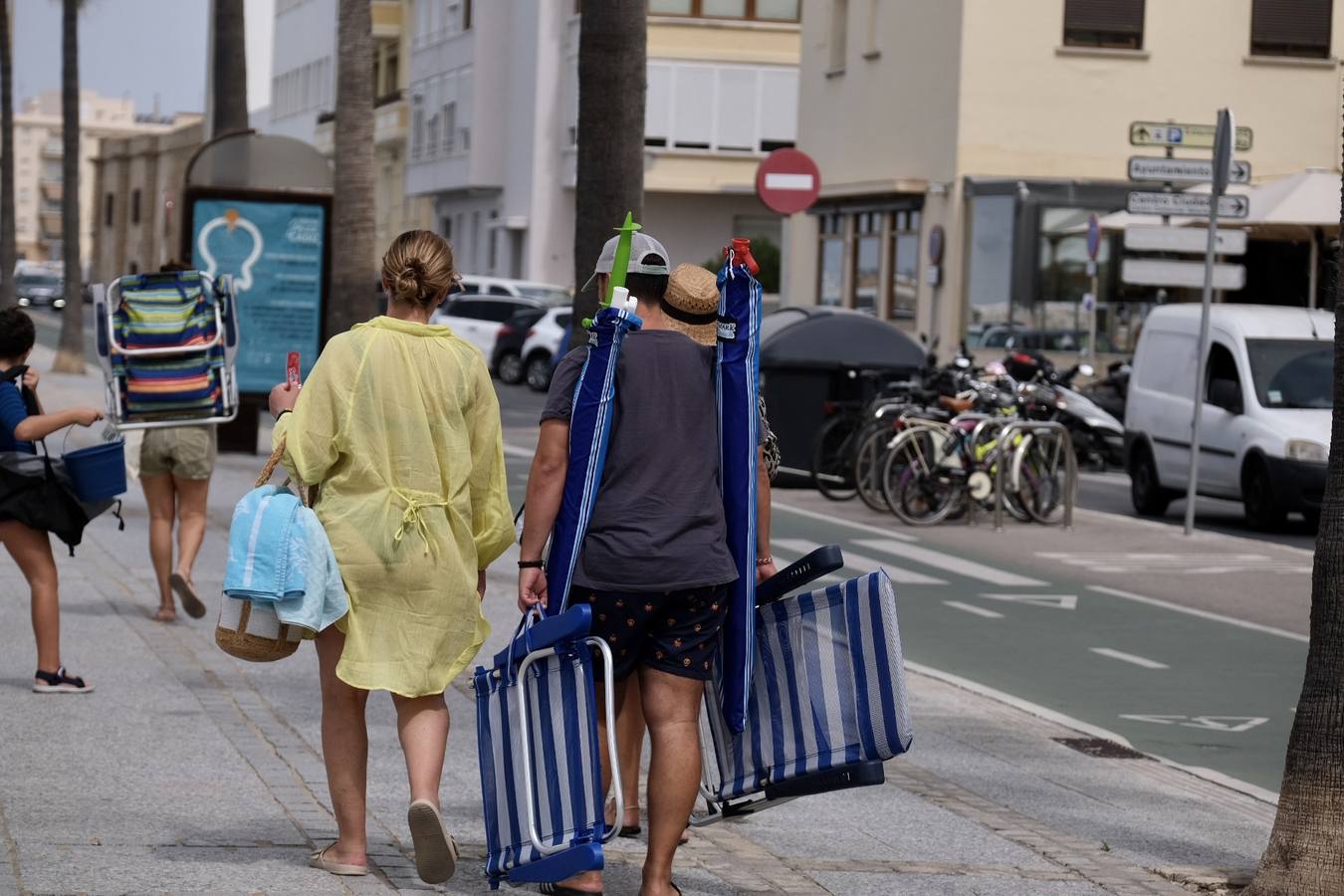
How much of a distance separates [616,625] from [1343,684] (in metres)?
2.07

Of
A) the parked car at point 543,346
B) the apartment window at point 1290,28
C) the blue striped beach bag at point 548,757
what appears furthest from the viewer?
the parked car at point 543,346

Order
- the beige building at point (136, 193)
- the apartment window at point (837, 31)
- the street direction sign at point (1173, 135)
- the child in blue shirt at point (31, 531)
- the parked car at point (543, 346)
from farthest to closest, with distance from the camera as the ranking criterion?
the beige building at point (136, 193)
the apartment window at point (837, 31)
the parked car at point (543, 346)
the street direction sign at point (1173, 135)
the child in blue shirt at point (31, 531)

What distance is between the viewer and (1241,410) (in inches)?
774

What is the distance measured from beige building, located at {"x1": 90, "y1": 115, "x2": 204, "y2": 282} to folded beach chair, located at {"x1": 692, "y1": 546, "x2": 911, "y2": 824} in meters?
84.1

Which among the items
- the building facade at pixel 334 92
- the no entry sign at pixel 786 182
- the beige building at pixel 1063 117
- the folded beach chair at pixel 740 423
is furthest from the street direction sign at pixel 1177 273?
the building facade at pixel 334 92

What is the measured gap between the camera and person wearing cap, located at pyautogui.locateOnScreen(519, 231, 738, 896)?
5664 mm

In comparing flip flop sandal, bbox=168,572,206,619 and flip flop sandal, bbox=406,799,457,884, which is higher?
flip flop sandal, bbox=406,799,457,884

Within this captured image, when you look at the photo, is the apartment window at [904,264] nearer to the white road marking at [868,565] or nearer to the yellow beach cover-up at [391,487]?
the white road marking at [868,565]

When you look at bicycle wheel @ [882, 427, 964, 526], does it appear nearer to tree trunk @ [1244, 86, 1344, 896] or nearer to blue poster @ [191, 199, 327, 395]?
blue poster @ [191, 199, 327, 395]

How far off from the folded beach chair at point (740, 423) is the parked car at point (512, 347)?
119ft

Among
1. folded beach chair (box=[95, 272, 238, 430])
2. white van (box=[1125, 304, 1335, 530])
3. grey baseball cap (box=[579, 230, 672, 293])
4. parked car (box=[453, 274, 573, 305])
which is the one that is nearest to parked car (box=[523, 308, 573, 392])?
parked car (box=[453, 274, 573, 305])

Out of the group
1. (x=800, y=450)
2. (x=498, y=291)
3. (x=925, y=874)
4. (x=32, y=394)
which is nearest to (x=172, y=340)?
(x=32, y=394)

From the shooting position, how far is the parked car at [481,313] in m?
43.1

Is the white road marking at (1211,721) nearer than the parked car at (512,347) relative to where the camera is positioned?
Yes
